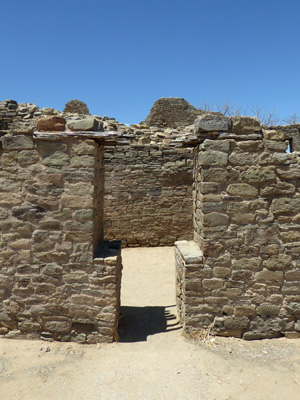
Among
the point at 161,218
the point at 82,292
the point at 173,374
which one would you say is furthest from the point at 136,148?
the point at 173,374

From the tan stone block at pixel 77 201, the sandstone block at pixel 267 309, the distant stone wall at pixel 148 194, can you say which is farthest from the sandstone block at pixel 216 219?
the distant stone wall at pixel 148 194

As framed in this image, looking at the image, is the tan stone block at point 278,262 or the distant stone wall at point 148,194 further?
the distant stone wall at point 148,194

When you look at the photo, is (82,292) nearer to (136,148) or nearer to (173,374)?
(173,374)

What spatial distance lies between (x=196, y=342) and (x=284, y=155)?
261 centimetres

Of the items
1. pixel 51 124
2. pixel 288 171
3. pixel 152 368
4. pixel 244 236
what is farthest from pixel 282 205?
pixel 51 124

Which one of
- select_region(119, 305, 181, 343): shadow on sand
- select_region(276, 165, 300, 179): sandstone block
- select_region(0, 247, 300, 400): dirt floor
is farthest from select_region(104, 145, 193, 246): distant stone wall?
select_region(276, 165, 300, 179): sandstone block

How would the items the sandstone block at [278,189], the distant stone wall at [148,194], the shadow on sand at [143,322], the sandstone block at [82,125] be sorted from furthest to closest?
the distant stone wall at [148,194] → the shadow on sand at [143,322] → the sandstone block at [278,189] → the sandstone block at [82,125]

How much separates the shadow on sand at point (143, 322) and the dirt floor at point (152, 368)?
1 cm

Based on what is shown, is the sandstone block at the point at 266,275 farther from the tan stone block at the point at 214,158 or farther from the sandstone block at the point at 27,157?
the sandstone block at the point at 27,157

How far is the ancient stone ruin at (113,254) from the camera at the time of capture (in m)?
3.58

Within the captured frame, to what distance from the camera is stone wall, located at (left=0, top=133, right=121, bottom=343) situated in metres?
3.58

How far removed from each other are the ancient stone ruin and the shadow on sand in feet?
1.19

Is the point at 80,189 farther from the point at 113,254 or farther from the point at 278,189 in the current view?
the point at 278,189

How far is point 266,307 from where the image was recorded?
12.1 ft
